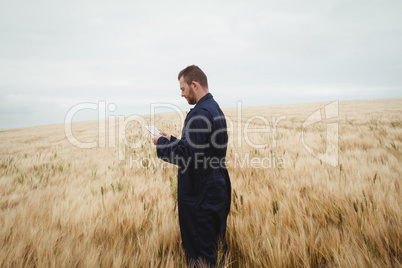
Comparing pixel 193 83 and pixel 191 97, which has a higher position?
pixel 193 83

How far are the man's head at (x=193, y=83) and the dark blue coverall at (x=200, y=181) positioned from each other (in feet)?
0.76

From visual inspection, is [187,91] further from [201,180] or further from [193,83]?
[201,180]

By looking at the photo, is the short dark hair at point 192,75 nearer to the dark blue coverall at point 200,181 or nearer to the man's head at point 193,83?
the man's head at point 193,83

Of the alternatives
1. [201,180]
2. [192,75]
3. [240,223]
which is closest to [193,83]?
[192,75]

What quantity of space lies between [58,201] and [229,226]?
90.6 inches

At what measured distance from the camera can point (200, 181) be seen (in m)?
1.36

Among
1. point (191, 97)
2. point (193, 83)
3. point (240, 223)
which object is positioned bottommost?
→ point (240, 223)

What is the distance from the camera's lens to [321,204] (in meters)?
1.76

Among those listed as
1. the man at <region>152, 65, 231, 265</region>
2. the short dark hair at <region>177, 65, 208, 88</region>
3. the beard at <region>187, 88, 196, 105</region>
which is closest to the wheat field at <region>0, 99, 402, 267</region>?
the man at <region>152, 65, 231, 265</region>

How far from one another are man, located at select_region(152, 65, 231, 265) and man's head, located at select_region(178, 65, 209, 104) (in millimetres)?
200

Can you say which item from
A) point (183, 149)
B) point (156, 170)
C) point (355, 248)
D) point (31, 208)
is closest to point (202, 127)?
point (183, 149)

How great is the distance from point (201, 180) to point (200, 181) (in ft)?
0.04

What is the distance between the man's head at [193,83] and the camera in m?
1.58

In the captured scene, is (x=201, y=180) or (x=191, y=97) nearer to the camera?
(x=201, y=180)
